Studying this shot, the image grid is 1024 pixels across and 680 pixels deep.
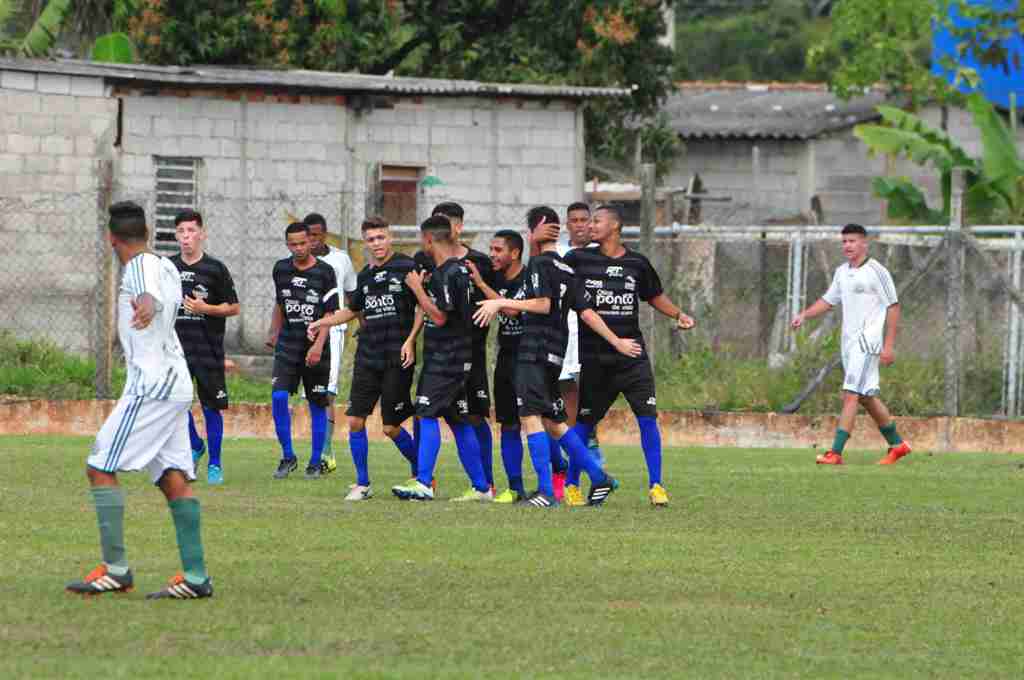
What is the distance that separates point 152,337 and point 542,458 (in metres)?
4.96

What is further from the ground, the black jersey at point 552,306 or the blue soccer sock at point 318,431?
the black jersey at point 552,306

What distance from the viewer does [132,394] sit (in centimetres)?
925

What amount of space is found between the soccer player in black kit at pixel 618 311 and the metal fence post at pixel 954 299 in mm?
7749

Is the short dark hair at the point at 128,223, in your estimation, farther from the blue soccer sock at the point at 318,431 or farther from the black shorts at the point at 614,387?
the blue soccer sock at the point at 318,431

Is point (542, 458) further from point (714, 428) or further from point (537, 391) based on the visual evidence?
point (714, 428)

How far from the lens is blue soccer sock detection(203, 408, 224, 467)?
15773 mm

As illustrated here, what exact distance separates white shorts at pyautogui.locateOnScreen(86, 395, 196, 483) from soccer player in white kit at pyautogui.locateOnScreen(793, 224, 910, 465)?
10.0m

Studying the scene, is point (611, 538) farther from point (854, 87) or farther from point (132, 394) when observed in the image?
point (854, 87)

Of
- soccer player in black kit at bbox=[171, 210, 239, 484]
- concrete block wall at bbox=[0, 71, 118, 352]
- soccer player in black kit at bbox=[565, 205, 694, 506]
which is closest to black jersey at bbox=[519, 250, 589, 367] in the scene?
soccer player in black kit at bbox=[565, 205, 694, 506]

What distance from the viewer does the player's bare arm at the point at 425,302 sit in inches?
543

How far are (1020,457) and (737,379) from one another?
11.5 feet

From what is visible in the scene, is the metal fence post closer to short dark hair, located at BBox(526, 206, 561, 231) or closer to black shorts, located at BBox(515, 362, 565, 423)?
short dark hair, located at BBox(526, 206, 561, 231)

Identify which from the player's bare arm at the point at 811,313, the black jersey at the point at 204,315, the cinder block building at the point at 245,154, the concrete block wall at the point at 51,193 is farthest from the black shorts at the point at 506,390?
the cinder block building at the point at 245,154

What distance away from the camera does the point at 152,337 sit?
9328 mm
